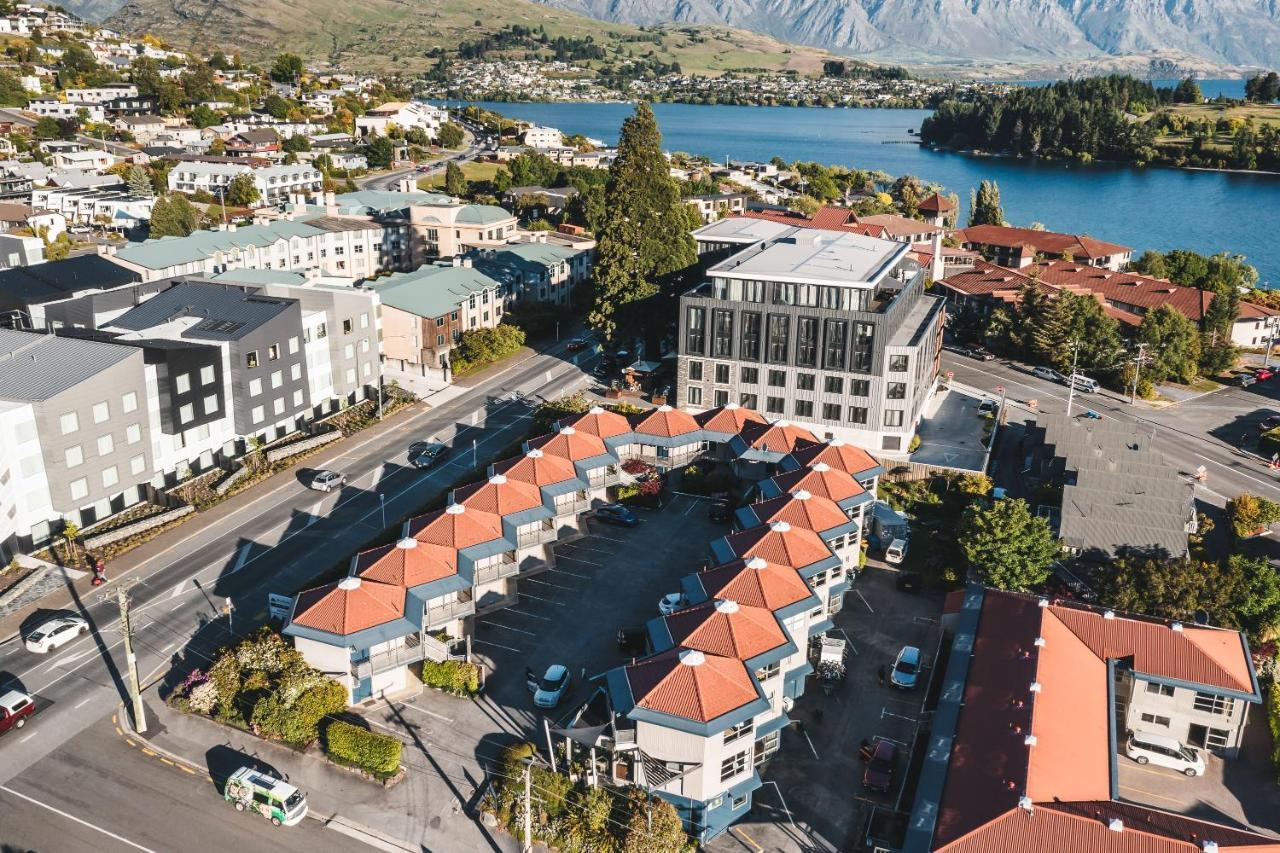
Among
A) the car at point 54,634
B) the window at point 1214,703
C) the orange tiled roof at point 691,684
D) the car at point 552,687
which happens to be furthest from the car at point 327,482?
the window at point 1214,703

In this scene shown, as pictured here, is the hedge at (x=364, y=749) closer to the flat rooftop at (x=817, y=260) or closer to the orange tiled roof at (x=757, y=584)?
the orange tiled roof at (x=757, y=584)

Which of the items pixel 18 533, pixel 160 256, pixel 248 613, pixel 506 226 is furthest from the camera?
pixel 506 226

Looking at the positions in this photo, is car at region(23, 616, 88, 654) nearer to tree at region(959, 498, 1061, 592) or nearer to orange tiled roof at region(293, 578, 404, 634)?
orange tiled roof at region(293, 578, 404, 634)

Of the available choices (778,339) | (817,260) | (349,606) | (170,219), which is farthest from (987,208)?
(349,606)

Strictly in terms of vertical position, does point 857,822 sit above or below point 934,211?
below

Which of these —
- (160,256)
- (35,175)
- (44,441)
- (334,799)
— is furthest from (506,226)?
(334,799)

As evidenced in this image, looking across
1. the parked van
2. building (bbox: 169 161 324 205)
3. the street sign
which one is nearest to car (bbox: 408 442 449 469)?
the street sign

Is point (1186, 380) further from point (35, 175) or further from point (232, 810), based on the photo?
point (35, 175)
